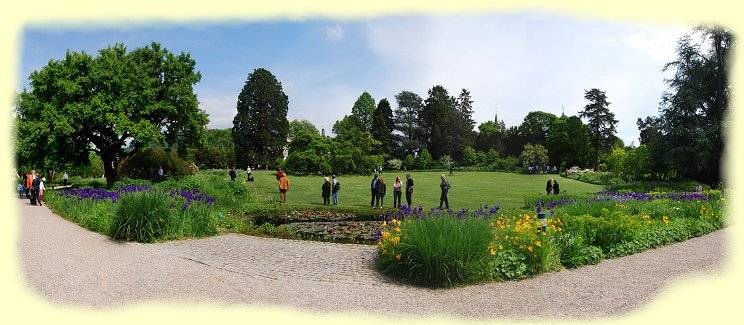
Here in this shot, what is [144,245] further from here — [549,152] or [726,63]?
[549,152]

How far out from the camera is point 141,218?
9664 mm

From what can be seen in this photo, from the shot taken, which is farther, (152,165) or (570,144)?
(570,144)

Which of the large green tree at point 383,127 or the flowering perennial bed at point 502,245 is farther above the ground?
the large green tree at point 383,127

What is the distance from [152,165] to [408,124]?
44.3 metres

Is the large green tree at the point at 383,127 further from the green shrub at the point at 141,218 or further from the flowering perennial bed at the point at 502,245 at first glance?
the flowering perennial bed at the point at 502,245

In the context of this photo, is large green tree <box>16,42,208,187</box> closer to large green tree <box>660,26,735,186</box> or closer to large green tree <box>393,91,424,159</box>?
large green tree <box>660,26,735,186</box>

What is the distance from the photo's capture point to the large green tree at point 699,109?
1035 inches

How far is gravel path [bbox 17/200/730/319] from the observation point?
5406 millimetres

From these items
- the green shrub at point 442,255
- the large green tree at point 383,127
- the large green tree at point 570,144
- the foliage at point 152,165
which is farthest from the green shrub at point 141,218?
the large green tree at point 570,144

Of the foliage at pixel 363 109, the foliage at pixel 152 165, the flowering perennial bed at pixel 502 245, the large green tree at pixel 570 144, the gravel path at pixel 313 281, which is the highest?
the foliage at pixel 363 109

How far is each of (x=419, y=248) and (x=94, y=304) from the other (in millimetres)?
4558

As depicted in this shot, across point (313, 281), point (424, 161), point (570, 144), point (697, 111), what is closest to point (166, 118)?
point (313, 281)

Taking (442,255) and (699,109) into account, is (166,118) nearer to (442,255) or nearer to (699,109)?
(442,255)

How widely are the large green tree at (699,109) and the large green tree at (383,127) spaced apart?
122 feet
